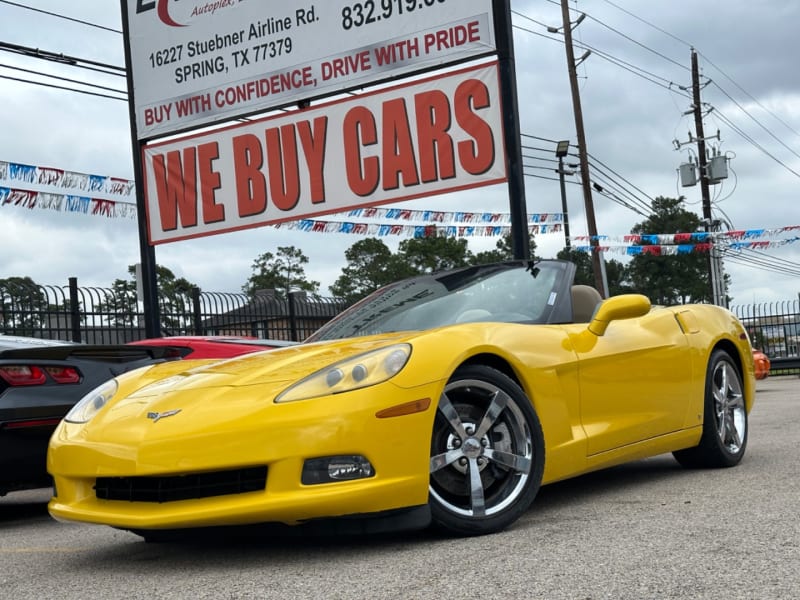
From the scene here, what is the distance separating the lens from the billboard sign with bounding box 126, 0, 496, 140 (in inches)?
432

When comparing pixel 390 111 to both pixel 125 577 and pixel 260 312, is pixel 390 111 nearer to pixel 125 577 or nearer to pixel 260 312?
pixel 260 312

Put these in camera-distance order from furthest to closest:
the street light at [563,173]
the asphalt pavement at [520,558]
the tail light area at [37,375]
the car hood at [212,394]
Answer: the street light at [563,173] < the tail light area at [37,375] < the car hood at [212,394] < the asphalt pavement at [520,558]

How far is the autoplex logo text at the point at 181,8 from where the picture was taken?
12.8 m

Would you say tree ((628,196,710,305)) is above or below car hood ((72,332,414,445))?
above

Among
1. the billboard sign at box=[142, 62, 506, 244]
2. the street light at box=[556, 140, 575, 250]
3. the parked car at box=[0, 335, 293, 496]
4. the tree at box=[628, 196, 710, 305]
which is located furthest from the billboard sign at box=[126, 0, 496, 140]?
the tree at box=[628, 196, 710, 305]

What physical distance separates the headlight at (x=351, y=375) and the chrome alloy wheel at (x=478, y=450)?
0.23m

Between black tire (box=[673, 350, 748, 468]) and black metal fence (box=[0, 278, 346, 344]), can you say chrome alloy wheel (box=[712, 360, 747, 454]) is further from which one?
black metal fence (box=[0, 278, 346, 344])

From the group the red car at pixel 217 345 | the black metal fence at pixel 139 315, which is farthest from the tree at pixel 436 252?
the red car at pixel 217 345

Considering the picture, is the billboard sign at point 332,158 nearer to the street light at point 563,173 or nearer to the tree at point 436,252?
the street light at point 563,173

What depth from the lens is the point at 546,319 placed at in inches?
189

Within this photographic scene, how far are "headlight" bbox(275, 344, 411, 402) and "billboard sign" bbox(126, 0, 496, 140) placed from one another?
716cm

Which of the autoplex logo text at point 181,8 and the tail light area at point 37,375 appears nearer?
the tail light area at point 37,375

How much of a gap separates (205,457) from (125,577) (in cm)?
53

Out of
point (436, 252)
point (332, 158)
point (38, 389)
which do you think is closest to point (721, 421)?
point (38, 389)
